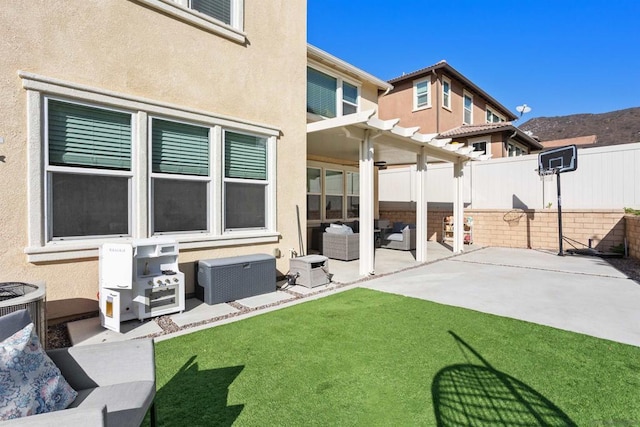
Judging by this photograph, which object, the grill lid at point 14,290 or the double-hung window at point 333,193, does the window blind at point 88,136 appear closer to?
the grill lid at point 14,290

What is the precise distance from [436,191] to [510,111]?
1422 cm

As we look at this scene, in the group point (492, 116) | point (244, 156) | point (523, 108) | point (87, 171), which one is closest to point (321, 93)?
point (244, 156)

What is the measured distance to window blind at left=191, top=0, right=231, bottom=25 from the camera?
6075mm

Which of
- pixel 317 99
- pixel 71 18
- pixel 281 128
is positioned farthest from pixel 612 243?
pixel 71 18

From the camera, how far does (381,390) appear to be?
3.02m

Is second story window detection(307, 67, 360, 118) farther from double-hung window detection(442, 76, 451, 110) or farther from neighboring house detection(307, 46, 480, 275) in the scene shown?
double-hung window detection(442, 76, 451, 110)

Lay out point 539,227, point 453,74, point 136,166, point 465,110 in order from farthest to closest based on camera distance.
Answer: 1. point 465,110
2. point 453,74
3. point 539,227
4. point 136,166

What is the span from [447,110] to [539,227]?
926 centimetres

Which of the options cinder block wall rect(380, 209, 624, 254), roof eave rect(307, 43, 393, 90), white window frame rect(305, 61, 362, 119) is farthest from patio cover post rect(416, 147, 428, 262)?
cinder block wall rect(380, 209, 624, 254)

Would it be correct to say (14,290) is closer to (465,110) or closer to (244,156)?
(244,156)

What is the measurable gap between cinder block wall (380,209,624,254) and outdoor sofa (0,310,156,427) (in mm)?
11619

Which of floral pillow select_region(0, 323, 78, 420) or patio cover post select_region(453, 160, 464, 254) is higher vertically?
patio cover post select_region(453, 160, 464, 254)

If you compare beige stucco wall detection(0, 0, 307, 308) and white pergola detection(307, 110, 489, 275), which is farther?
white pergola detection(307, 110, 489, 275)

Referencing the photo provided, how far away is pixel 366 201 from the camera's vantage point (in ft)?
25.1
